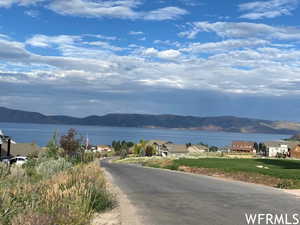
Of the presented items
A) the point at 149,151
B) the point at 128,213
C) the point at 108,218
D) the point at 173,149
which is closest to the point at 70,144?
the point at 128,213

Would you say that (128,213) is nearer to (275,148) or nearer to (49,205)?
(49,205)

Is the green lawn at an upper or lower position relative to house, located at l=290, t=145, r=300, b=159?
upper

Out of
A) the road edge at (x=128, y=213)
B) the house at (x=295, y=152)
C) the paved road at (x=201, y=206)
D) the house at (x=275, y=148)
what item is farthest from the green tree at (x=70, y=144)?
the house at (x=275, y=148)

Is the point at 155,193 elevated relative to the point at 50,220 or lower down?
lower down

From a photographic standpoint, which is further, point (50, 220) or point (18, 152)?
point (18, 152)

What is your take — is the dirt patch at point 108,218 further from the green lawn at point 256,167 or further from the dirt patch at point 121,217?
the green lawn at point 256,167

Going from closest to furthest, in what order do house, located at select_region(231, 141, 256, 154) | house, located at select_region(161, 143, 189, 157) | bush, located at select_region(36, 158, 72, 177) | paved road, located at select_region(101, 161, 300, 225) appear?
paved road, located at select_region(101, 161, 300, 225), bush, located at select_region(36, 158, 72, 177), house, located at select_region(161, 143, 189, 157), house, located at select_region(231, 141, 256, 154)

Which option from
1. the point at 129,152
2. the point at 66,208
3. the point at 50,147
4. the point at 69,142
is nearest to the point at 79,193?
the point at 66,208

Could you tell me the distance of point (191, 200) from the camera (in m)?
16.8

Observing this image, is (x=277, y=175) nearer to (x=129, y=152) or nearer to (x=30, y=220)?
(x=30, y=220)

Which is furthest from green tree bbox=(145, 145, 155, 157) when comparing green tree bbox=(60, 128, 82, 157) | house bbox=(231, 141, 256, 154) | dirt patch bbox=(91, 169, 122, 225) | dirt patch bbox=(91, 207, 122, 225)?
dirt patch bbox=(91, 207, 122, 225)

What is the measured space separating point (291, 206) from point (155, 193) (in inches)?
255

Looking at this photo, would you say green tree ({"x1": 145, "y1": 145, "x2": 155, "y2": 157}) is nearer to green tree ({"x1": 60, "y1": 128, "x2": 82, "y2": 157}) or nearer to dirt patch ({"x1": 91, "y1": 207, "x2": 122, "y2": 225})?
green tree ({"x1": 60, "y1": 128, "x2": 82, "y2": 157})

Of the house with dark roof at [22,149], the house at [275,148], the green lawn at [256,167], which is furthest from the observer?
the house at [275,148]
